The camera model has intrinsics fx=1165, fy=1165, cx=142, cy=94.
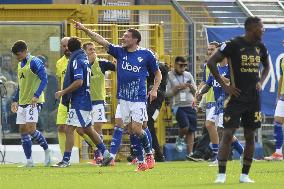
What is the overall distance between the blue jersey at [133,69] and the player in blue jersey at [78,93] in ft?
5.46

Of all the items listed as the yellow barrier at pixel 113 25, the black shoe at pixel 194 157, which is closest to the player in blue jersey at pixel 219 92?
the black shoe at pixel 194 157

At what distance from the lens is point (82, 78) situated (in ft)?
67.0

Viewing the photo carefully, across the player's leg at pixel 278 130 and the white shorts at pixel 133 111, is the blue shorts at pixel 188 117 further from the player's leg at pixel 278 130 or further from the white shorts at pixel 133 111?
the white shorts at pixel 133 111

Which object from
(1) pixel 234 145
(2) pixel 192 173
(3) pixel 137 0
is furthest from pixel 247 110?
(3) pixel 137 0

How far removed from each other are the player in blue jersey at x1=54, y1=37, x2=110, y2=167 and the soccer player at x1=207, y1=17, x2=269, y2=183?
580cm

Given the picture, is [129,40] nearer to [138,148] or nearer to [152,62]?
[152,62]

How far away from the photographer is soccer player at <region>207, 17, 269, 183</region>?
14.9m

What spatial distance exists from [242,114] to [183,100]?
11600 mm

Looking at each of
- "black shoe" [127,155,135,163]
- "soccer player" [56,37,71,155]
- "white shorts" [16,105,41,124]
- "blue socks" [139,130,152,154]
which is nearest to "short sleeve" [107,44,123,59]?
"blue socks" [139,130,152,154]

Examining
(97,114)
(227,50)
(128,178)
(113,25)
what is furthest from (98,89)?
(227,50)

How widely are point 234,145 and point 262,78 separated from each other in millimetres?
6939

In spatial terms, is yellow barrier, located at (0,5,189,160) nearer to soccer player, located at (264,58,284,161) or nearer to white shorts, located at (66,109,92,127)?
soccer player, located at (264,58,284,161)

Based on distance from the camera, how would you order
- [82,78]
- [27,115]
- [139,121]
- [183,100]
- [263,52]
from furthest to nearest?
→ [183,100] < [27,115] < [82,78] < [139,121] < [263,52]

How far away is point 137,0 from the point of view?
3603cm
